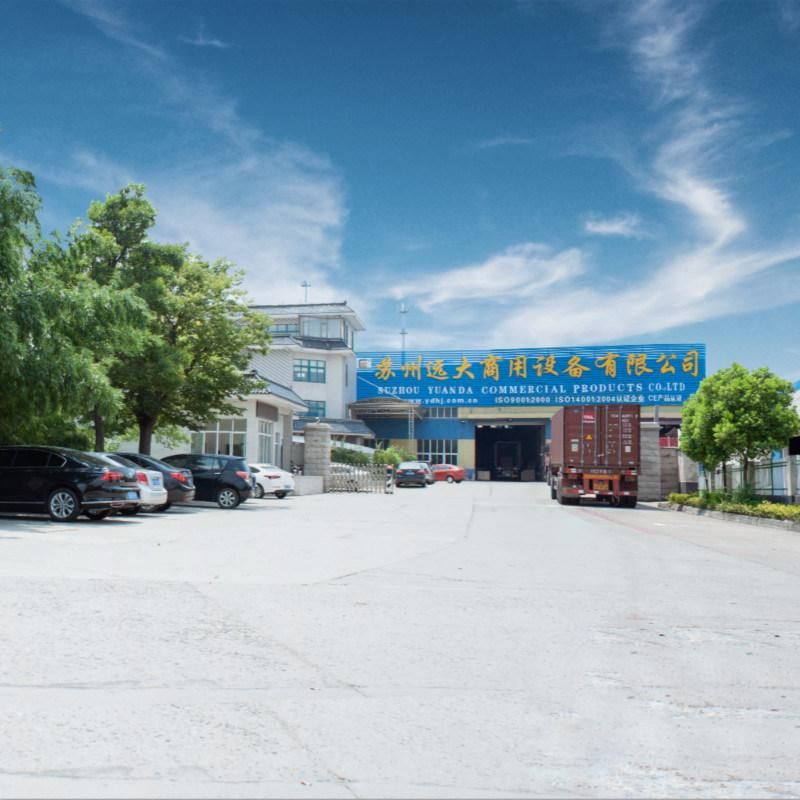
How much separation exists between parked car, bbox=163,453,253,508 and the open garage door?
5615cm

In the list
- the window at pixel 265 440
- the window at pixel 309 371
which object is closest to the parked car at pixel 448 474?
the window at pixel 309 371

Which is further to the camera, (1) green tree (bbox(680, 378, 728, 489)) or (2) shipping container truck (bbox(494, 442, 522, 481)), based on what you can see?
(2) shipping container truck (bbox(494, 442, 522, 481))

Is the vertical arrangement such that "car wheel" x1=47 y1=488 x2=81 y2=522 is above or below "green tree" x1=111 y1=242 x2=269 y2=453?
below

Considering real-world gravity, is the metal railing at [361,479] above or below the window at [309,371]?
below

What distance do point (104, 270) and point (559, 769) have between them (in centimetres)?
2424

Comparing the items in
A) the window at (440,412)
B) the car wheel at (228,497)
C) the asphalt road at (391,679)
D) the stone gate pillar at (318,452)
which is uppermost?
the window at (440,412)

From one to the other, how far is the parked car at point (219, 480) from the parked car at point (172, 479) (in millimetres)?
2152

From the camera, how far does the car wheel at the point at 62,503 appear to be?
17.0 meters

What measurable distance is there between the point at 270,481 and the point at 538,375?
141 ft

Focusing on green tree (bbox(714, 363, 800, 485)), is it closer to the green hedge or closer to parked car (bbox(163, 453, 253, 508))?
the green hedge

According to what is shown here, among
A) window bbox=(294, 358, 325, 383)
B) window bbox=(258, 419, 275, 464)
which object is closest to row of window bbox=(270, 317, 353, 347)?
window bbox=(294, 358, 325, 383)

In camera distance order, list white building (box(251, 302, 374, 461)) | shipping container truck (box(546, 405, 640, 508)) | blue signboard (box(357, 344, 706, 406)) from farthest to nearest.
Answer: blue signboard (box(357, 344, 706, 406)) → white building (box(251, 302, 374, 461)) → shipping container truck (box(546, 405, 640, 508))

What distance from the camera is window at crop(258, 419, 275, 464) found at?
131 feet

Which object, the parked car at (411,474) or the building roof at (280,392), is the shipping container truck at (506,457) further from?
the building roof at (280,392)
